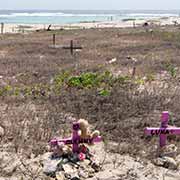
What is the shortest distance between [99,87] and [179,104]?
77.6 inches

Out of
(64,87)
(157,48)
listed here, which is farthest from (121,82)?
(157,48)

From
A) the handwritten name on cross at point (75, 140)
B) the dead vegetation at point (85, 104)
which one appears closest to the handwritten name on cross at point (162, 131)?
the dead vegetation at point (85, 104)

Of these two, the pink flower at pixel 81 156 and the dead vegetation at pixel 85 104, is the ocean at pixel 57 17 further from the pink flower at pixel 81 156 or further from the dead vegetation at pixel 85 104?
the pink flower at pixel 81 156

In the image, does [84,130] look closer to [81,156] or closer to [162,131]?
[81,156]

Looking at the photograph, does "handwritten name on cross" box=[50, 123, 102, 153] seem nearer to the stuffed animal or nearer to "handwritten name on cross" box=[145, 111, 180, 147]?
the stuffed animal

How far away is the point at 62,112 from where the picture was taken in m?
7.18

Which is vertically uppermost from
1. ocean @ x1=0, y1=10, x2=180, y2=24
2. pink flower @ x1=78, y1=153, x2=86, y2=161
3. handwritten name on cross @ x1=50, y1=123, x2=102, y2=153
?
ocean @ x1=0, y1=10, x2=180, y2=24

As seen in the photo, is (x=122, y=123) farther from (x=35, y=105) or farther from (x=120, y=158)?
(x=35, y=105)

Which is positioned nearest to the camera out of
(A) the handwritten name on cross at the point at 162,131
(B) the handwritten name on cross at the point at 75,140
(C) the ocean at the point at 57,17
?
(B) the handwritten name on cross at the point at 75,140

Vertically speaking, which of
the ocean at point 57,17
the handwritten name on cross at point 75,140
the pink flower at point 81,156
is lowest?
the pink flower at point 81,156

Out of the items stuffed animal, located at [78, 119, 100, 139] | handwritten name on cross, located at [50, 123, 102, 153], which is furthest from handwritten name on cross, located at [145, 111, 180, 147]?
handwritten name on cross, located at [50, 123, 102, 153]

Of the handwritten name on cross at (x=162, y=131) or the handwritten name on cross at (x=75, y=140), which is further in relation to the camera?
the handwritten name on cross at (x=162, y=131)

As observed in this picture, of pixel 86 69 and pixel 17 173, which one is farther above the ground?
pixel 86 69

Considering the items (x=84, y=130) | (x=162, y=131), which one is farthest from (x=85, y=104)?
(x=84, y=130)
